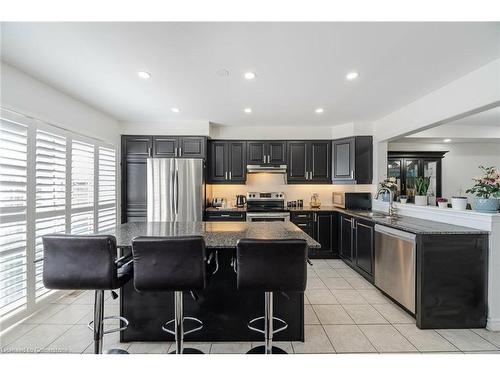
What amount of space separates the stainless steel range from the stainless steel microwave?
1150mm

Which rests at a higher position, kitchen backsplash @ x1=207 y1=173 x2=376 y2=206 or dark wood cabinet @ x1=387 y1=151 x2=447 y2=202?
dark wood cabinet @ x1=387 y1=151 x2=447 y2=202

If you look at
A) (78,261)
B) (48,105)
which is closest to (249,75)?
(78,261)

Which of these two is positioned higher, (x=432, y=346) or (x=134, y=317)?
(x=134, y=317)

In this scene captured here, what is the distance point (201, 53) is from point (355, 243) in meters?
3.37

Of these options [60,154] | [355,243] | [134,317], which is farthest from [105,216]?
[355,243]

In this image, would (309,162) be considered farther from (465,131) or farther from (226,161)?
(465,131)

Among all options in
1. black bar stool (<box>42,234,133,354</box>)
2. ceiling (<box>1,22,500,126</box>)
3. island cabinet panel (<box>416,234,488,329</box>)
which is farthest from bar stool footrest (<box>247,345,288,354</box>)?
ceiling (<box>1,22,500,126</box>)

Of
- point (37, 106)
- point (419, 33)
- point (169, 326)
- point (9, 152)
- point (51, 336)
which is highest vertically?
point (419, 33)

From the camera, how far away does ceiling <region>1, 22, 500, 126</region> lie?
5.84 feet

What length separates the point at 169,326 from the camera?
2133 millimetres

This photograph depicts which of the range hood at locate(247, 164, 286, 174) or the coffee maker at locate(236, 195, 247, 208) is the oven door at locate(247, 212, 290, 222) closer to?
the coffee maker at locate(236, 195, 247, 208)

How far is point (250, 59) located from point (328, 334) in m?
2.63

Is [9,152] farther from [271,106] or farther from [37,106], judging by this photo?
[271,106]

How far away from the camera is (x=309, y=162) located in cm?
484
